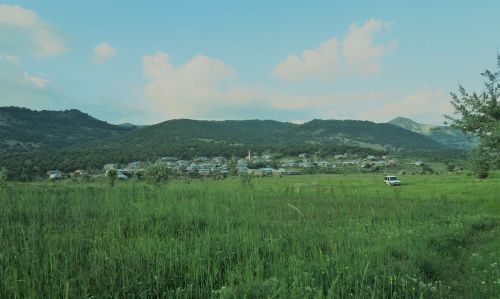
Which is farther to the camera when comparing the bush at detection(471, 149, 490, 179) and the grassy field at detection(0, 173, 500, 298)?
the bush at detection(471, 149, 490, 179)

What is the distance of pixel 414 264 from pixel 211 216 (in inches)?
218

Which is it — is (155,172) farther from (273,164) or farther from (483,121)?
(273,164)

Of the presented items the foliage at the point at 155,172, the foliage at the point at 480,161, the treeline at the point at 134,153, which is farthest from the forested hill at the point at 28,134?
the foliage at the point at 480,161

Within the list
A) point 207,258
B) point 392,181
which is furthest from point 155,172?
point 207,258

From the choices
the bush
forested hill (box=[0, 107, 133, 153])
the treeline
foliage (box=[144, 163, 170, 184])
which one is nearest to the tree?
the bush

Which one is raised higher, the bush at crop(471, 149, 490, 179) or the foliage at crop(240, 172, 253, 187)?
the bush at crop(471, 149, 490, 179)

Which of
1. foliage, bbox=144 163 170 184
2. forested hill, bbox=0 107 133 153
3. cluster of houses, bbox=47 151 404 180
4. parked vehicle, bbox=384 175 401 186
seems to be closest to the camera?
foliage, bbox=144 163 170 184

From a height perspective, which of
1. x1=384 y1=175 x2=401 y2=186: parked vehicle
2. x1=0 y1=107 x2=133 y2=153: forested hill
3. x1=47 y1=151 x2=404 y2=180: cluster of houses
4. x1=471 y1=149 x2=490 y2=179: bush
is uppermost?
x1=0 y1=107 x2=133 y2=153: forested hill

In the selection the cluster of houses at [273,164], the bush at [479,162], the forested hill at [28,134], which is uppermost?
the forested hill at [28,134]

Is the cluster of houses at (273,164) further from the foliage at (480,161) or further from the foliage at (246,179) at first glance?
the foliage at (480,161)

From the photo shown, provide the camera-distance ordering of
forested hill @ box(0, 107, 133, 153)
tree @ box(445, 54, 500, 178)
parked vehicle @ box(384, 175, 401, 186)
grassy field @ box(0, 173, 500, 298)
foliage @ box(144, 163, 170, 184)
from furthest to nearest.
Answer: forested hill @ box(0, 107, 133, 153) < parked vehicle @ box(384, 175, 401, 186) < foliage @ box(144, 163, 170, 184) < tree @ box(445, 54, 500, 178) < grassy field @ box(0, 173, 500, 298)

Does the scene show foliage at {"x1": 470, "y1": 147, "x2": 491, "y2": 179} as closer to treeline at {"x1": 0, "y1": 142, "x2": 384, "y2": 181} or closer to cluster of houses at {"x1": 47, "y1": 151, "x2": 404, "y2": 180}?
treeline at {"x1": 0, "y1": 142, "x2": 384, "y2": 181}

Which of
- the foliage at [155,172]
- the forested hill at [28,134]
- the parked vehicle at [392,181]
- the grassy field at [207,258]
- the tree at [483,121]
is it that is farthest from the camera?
the forested hill at [28,134]

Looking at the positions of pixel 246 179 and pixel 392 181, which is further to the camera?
pixel 392 181
